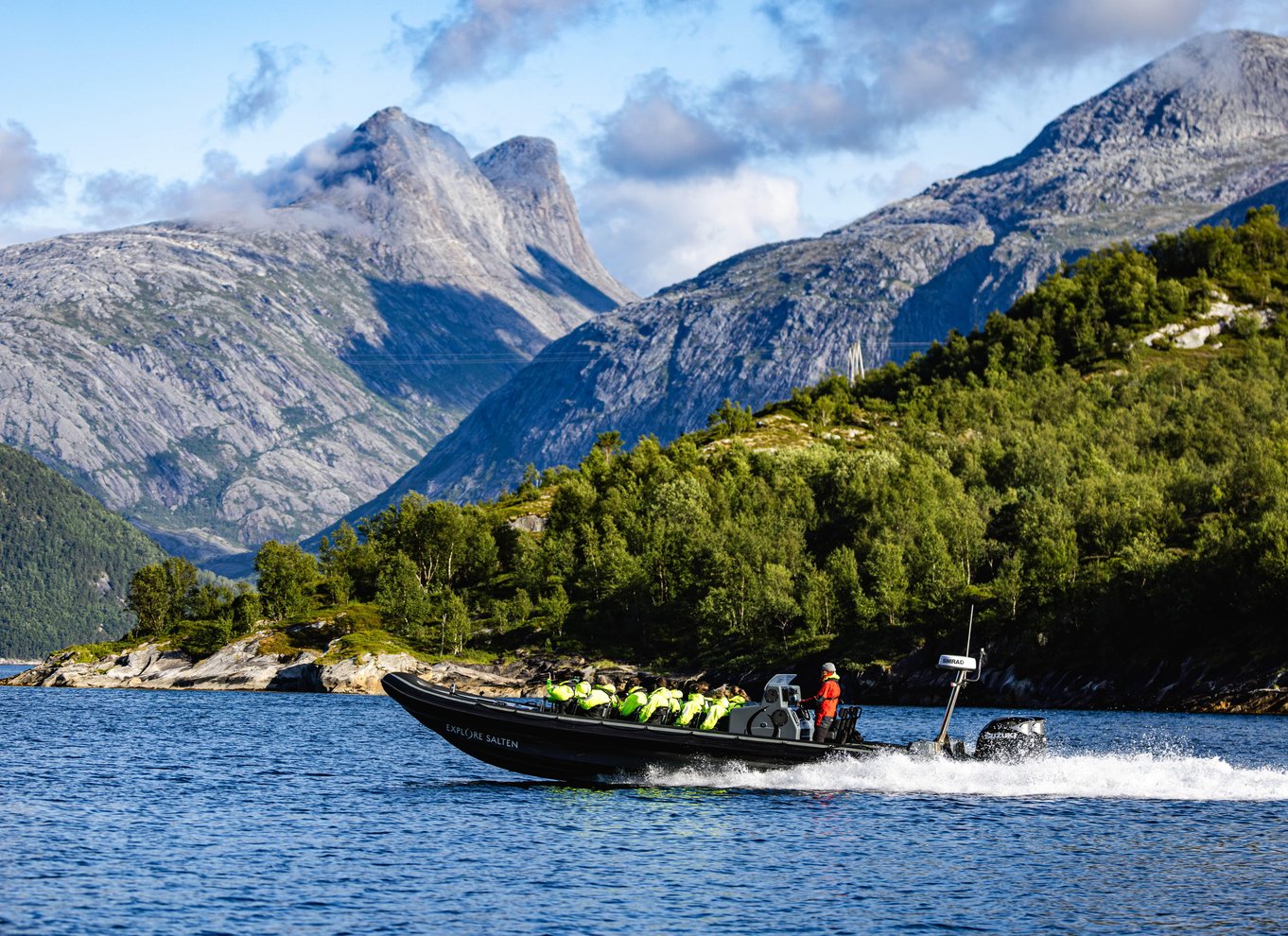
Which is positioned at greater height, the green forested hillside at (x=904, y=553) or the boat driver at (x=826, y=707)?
the green forested hillside at (x=904, y=553)

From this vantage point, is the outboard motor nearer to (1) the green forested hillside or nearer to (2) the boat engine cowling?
(2) the boat engine cowling

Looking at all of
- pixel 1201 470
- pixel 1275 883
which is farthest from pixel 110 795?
pixel 1201 470

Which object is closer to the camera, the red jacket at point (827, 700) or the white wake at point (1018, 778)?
the white wake at point (1018, 778)

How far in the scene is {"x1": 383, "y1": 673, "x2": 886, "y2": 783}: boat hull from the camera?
50375mm

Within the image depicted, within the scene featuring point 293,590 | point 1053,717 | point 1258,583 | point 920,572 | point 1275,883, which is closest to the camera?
point 1275,883

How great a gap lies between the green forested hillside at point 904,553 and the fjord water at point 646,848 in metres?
57.1

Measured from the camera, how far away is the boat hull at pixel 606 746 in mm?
50375

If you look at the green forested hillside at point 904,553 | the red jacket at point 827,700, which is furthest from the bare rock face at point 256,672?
the red jacket at point 827,700

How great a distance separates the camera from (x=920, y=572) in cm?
14912

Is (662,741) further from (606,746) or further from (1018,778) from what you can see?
(1018,778)

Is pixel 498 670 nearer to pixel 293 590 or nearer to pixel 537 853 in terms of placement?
pixel 293 590

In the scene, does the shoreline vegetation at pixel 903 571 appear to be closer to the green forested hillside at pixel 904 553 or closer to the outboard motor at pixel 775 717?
the green forested hillside at pixel 904 553

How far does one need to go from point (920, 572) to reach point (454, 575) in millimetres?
71386

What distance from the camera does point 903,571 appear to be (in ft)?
483
